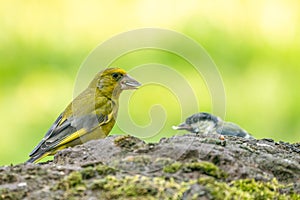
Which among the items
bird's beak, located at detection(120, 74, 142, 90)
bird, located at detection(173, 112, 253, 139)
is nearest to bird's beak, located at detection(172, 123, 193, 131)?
bird, located at detection(173, 112, 253, 139)

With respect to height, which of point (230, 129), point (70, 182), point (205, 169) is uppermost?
point (230, 129)

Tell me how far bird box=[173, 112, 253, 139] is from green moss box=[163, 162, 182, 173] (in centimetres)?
309

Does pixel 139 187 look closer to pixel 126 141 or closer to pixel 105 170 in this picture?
pixel 105 170

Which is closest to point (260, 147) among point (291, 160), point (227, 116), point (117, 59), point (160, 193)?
point (291, 160)

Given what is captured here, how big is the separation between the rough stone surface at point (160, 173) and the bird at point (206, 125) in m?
2.71

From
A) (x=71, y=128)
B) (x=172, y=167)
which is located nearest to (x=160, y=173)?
(x=172, y=167)

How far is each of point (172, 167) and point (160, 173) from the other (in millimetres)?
55

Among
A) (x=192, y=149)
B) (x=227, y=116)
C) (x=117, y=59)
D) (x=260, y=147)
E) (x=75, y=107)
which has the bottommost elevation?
(x=192, y=149)

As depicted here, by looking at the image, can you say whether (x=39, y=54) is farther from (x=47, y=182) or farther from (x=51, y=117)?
(x=47, y=182)

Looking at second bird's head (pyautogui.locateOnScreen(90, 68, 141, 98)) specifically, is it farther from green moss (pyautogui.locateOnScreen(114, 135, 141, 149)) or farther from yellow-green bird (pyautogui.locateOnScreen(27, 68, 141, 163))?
green moss (pyautogui.locateOnScreen(114, 135, 141, 149))

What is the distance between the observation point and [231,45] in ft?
24.4

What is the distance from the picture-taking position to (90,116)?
15.6 ft

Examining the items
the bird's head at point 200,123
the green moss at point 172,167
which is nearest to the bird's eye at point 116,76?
the bird's head at point 200,123

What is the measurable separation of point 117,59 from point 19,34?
42.6 inches
